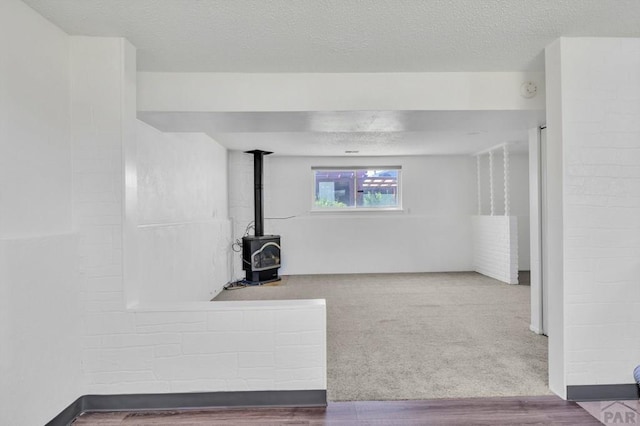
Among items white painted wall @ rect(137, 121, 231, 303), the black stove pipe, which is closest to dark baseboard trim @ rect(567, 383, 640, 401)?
white painted wall @ rect(137, 121, 231, 303)

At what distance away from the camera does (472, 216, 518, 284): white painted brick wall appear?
18.5 ft

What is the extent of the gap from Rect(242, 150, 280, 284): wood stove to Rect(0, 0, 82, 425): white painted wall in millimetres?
3566

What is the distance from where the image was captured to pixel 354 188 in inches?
268

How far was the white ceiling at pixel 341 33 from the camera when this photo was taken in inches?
70.6

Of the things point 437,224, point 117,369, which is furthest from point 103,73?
point 437,224

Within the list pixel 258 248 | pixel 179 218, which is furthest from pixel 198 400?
pixel 258 248

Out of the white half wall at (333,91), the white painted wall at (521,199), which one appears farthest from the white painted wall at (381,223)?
the white half wall at (333,91)

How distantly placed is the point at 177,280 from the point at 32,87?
2.25m

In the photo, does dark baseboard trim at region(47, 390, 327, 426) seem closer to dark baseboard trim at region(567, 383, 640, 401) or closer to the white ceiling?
dark baseboard trim at region(567, 383, 640, 401)

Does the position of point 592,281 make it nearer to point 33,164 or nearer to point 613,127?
point 613,127

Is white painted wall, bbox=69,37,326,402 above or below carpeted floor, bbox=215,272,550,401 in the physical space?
above

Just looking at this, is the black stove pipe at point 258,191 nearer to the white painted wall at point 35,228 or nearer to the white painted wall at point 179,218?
the white painted wall at point 179,218

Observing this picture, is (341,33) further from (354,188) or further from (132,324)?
(354,188)

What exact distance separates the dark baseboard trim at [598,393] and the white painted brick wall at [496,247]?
3.63 meters
